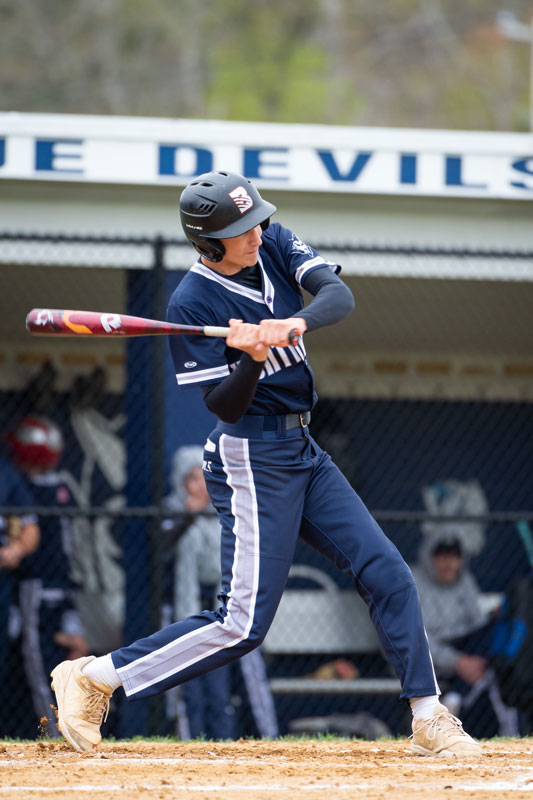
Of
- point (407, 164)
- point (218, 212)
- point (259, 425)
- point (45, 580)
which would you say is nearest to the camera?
point (218, 212)

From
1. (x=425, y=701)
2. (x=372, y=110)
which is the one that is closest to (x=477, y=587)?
(x=425, y=701)

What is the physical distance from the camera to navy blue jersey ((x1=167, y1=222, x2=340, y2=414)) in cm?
321

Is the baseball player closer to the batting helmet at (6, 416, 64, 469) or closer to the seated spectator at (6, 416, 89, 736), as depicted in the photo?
the seated spectator at (6, 416, 89, 736)

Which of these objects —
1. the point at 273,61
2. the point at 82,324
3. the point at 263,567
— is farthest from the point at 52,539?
the point at 273,61

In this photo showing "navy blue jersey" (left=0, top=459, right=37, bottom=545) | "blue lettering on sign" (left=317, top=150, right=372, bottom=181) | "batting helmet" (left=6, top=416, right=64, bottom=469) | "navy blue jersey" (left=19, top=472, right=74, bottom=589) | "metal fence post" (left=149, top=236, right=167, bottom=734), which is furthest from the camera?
"batting helmet" (left=6, top=416, right=64, bottom=469)

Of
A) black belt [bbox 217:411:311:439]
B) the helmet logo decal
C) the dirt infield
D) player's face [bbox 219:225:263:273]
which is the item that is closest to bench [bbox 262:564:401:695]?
the dirt infield

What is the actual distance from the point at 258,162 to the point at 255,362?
3104mm

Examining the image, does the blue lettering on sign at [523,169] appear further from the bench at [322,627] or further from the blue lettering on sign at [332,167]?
the bench at [322,627]

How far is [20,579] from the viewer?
661 cm

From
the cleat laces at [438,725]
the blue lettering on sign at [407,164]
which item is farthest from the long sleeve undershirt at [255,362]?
the blue lettering on sign at [407,164]

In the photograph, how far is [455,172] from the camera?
602 centimetres

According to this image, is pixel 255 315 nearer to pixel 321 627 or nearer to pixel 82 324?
pixel 82 324

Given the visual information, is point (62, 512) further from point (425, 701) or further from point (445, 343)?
point (445, 343)

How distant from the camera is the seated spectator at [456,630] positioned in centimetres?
682
